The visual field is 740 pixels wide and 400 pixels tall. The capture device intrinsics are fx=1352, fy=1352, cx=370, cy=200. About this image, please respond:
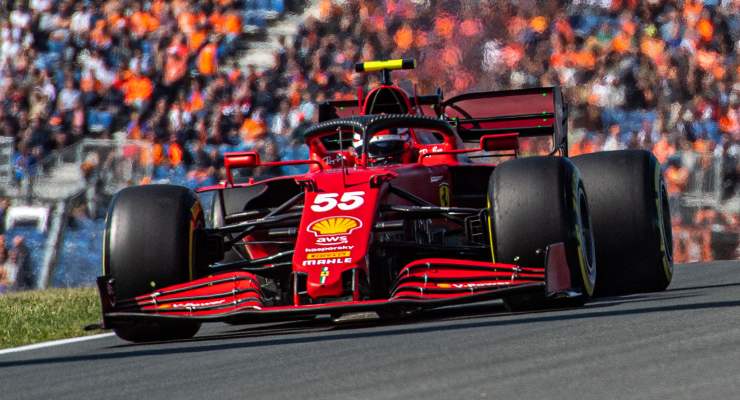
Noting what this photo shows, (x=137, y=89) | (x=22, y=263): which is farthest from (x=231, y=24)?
(x=22, y=263)

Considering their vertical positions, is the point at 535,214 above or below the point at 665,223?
above

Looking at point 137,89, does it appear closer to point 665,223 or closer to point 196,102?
point 196,102

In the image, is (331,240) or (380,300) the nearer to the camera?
(380,300)

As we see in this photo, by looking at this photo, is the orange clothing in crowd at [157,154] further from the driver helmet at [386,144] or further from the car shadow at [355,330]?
the car shadow at [355,330]

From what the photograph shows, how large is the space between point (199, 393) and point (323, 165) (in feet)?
13.0

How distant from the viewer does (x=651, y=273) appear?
8820 millimetres

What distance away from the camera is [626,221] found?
8703 mm

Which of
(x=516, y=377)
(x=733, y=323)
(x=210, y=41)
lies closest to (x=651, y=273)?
(x=733, y=323)

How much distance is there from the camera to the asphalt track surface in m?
4.62

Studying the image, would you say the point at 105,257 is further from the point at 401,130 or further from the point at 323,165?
the point at 401,130

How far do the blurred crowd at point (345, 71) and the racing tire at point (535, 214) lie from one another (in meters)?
6.71

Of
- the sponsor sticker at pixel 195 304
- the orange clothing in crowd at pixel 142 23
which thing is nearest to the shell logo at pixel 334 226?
the sponsor sticker at pixel 195 304

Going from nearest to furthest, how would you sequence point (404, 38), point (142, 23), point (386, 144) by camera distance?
point (386, 144)
point (404, 38)
point (142, 23)

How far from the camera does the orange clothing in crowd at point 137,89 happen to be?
19.3m
